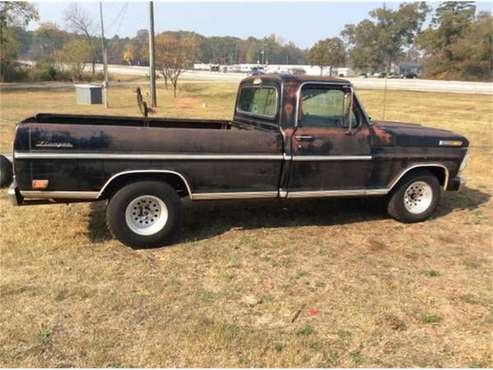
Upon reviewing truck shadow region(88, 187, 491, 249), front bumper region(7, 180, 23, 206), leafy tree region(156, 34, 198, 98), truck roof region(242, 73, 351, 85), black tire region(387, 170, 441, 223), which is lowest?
truck shadow region(88, 187, 491, 249)

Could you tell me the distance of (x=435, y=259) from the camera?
517cm

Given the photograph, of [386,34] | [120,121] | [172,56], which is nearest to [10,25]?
[172,56]

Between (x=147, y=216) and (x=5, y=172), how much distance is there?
5.07 feet

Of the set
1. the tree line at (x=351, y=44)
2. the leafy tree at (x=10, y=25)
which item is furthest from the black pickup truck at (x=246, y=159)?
the leafy tree at (x=10, y=25)

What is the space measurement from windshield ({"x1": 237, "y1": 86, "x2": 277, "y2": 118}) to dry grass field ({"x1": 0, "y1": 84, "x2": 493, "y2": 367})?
4.58 feet

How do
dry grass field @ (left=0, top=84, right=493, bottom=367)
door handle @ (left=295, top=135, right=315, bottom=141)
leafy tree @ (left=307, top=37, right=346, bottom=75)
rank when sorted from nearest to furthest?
dry grass field @ (left=0, top=84, right=493, bottom=367) → door handle @ (left=295, top=135, right=315, bottom=141) → leafy tree @ (left=307, top=37, right=346, bottom=75)

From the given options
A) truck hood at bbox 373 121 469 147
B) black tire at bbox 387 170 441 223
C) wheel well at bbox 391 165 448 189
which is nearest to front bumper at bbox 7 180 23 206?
truck hood at bbox 373 121 469 147

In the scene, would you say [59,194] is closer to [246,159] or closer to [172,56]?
[246,159]

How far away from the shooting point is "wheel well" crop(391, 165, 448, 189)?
6.13 metres

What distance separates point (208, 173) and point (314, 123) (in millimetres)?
1381

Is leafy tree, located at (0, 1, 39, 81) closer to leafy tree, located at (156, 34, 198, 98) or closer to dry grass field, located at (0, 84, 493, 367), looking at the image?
leafy tree, located at (156, 34, 198, 98)

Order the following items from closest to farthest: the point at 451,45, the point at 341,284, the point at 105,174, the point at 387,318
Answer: the point at 387,318
the point at 341,284
the point at 105,174
the point at 451,45

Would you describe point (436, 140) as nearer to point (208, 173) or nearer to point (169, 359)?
point (208, 173)

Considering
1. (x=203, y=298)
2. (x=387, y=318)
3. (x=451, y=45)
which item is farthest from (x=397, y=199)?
(x=451, y=45)
